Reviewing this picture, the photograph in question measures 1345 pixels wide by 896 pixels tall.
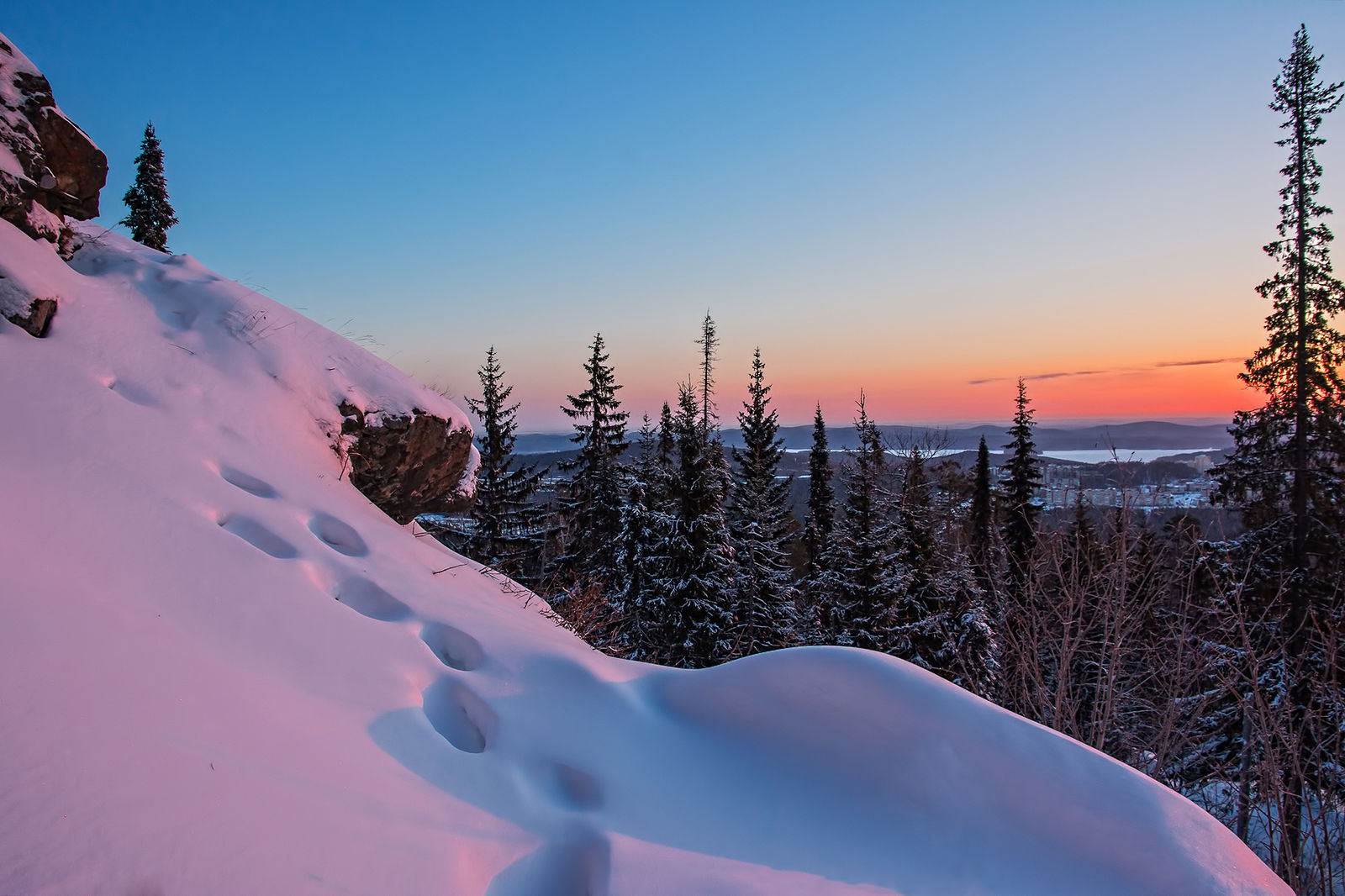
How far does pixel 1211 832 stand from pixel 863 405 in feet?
103

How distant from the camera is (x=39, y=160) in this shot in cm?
516

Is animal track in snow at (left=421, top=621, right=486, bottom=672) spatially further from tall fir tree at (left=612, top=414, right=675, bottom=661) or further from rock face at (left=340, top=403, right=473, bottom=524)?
tall fir tree at (left=612, top=414, right=675, bottom=661)

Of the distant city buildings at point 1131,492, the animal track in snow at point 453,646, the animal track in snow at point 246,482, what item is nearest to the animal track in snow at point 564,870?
the animal track in snow at point 453,646

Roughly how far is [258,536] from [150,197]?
26057mm

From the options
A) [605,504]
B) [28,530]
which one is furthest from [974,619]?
[28,530]

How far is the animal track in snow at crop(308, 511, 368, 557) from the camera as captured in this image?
4.05 m

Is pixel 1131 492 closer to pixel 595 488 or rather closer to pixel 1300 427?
pixel 1300 427

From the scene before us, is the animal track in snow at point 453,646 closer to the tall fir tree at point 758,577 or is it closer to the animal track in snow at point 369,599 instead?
the animal track in snow at point 369,599

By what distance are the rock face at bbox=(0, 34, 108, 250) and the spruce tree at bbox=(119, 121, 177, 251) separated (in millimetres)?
20280

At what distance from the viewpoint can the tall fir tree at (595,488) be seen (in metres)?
25.8

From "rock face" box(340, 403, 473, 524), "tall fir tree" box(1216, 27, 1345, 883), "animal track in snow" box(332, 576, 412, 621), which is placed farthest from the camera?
"tall fir tree" box(1216, 27, 1345, 883)

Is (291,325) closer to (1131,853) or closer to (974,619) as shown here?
(1131,853)

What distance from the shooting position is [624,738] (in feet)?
9.76

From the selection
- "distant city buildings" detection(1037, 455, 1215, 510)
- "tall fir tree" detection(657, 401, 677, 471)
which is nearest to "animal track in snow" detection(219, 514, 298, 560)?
"distant city buildings" detection(1037, 455, 1215, 510)
